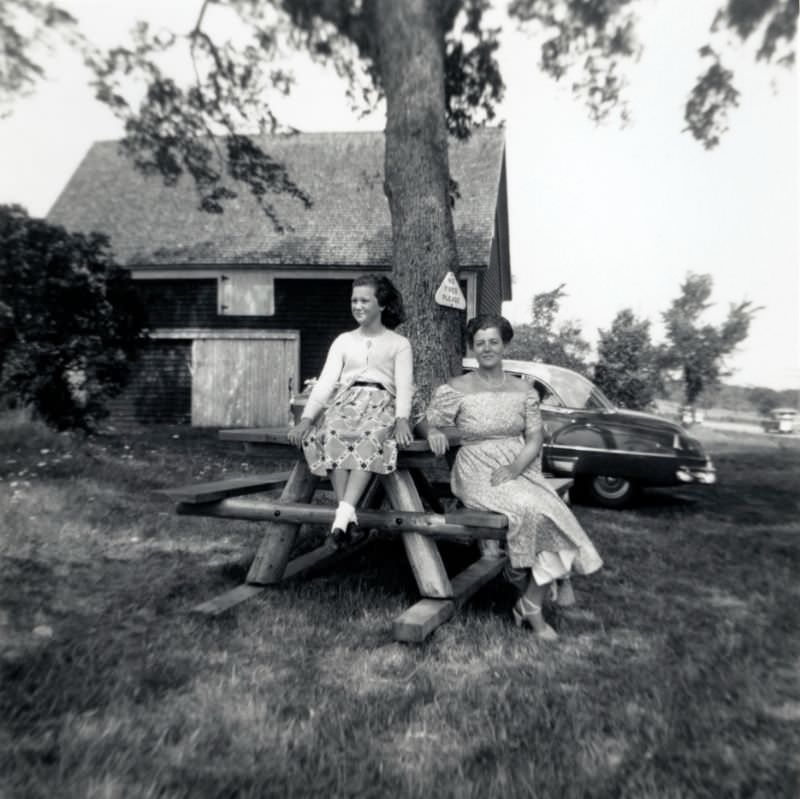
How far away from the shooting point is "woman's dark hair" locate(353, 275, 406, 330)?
420 cm

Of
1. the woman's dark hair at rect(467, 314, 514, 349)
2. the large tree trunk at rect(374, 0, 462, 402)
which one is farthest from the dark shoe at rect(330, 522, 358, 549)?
the large tree trunk at rect(374, 0, 462, 402)

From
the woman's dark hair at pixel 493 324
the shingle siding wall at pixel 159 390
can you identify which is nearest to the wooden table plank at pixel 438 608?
the woman's dark hair at pixel 493 324

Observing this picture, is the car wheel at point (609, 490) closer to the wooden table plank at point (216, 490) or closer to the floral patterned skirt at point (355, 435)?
the wooden table plank at point (216, 490)

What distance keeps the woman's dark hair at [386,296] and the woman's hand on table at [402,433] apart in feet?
2.26

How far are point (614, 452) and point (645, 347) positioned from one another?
50.1 feet

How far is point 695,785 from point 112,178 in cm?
2179

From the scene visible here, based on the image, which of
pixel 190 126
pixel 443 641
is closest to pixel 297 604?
pixel 443 641

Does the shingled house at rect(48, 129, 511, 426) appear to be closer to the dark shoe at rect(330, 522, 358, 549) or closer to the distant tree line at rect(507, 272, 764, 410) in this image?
the distant tree line at rect(507, 272, 764, 410)

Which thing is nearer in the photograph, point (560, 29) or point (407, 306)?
point (407, 306)

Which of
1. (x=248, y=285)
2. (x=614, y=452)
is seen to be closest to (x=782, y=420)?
(x=614, y=452)

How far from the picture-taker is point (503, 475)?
3.92 m

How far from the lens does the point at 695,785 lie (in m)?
2.23

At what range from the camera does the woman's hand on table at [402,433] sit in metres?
3.89

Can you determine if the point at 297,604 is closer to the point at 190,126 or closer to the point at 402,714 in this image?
the point at 402,714
